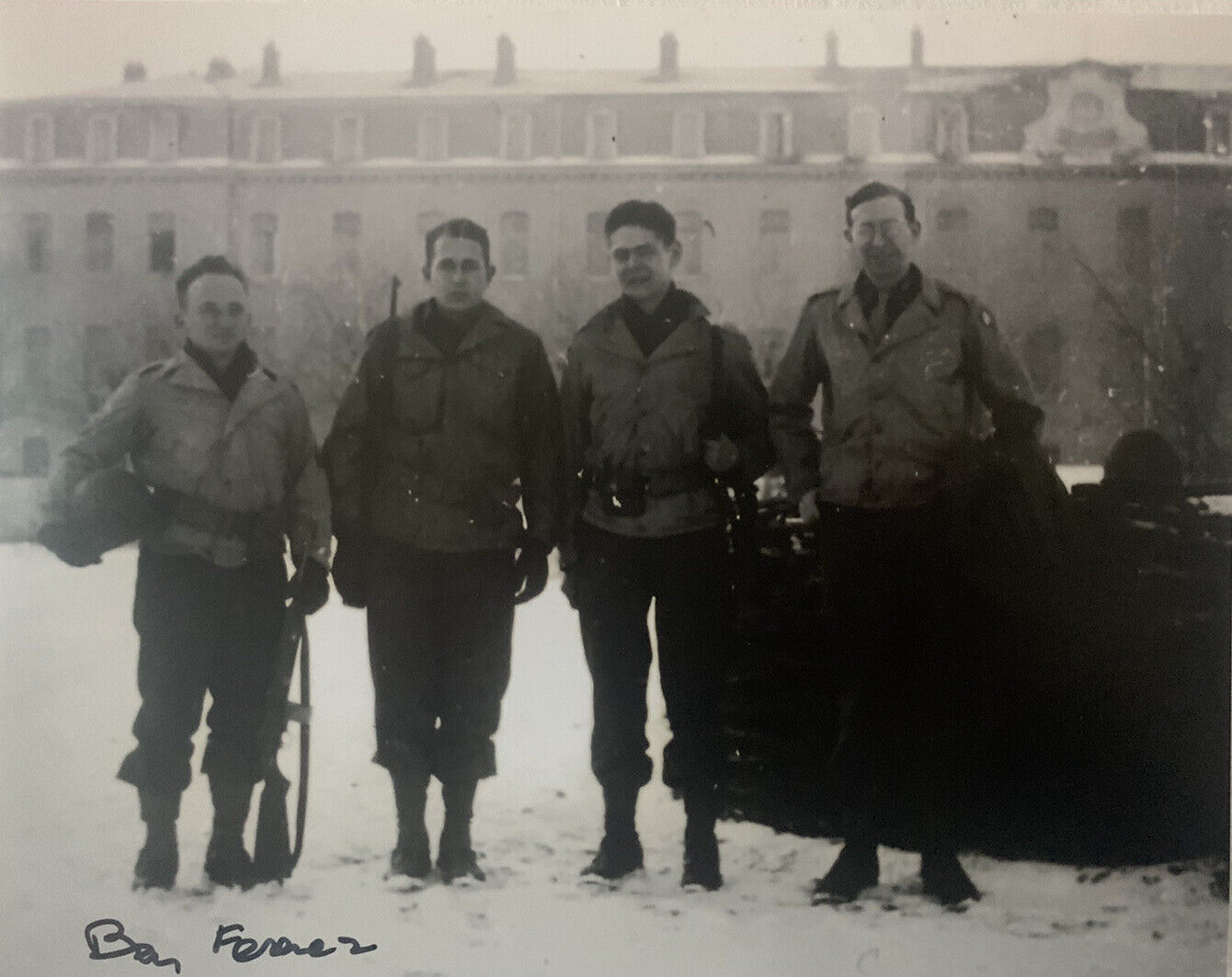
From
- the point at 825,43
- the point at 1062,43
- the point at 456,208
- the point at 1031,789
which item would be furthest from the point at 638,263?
the point at 1031,789

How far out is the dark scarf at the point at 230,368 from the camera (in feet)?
7.43

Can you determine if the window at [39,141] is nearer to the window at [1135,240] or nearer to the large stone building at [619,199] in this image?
the large stone building at [619,199]

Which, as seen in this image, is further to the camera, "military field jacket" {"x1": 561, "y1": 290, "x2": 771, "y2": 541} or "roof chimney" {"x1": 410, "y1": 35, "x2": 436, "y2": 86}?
"roof chimney" {"x1": 410, "y1": 35, "x2": 436, "y2": 86}

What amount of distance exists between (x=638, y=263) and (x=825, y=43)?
673 mm

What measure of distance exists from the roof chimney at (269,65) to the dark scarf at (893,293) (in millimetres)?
1382

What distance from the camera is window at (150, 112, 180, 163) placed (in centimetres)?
241

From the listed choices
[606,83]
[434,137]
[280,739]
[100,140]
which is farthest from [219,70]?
[280,739]

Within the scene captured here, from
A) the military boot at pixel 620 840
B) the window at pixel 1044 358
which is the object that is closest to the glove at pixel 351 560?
the military boot at pixel 620 840

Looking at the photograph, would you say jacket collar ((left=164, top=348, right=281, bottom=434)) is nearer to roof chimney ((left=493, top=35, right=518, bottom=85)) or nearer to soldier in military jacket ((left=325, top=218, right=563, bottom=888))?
soldier in military jacket ((left=325, top=218, right=563, bottom=888))

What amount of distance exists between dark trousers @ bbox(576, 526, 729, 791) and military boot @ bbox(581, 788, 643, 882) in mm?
29

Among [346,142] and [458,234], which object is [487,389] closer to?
[458,234]

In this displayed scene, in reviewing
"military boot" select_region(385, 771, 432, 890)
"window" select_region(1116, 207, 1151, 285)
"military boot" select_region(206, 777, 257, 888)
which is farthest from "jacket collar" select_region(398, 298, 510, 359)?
"window" select_region(1116, 207, 1151, 285)

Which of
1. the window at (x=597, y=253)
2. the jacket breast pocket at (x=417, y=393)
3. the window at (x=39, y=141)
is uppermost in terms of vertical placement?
the window at (x=39, y=141)
